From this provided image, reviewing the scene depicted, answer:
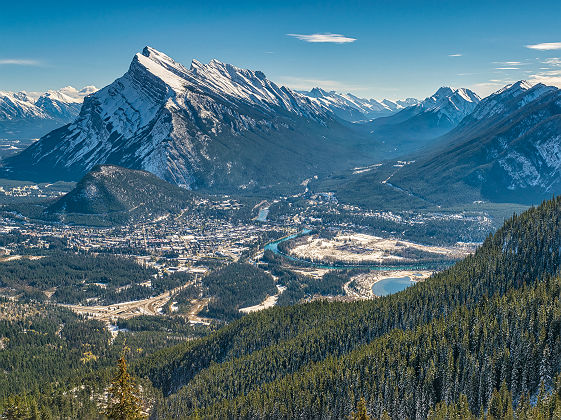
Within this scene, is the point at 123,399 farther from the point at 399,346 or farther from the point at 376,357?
the point at 399,346

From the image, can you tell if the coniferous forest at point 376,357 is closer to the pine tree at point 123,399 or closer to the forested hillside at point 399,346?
the forested hillside at point 399,346

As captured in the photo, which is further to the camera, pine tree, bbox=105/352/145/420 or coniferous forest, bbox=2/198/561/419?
coniferous forest, bbox=2/198/561/419

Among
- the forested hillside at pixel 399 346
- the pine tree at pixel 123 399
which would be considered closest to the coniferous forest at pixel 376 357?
the forested hillside at pixel 399 346

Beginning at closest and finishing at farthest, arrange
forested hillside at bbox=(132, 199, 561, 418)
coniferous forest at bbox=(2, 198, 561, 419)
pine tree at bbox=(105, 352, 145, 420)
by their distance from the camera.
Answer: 1. pine tree at bbox=(105, 352, 145, 420)
2. coniferous forest at bbox=(2, 198, 561, 419)
3. forested hillside at bbox=(132, 199, 561, 418)

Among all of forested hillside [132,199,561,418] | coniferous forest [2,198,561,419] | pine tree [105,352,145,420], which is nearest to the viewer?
pine tree [105,352,145,420]

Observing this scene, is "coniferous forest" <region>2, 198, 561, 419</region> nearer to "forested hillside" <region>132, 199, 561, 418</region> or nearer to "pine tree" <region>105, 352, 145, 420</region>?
"forested hillside" <region>132, 199, 561, 418</region>

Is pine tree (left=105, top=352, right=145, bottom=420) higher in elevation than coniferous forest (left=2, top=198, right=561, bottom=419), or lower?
higher

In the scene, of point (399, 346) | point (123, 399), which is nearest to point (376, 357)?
point (399, 346)

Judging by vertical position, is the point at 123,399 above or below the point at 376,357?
above

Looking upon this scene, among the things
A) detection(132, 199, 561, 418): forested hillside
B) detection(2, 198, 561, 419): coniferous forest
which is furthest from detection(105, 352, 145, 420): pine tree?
detection(132, 199, 561, 418): forested hillside

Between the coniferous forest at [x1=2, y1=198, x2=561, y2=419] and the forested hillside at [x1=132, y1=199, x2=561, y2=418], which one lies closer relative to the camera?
the coniferous forest at [x1=2, y1=198, x2=561, y2=419]
